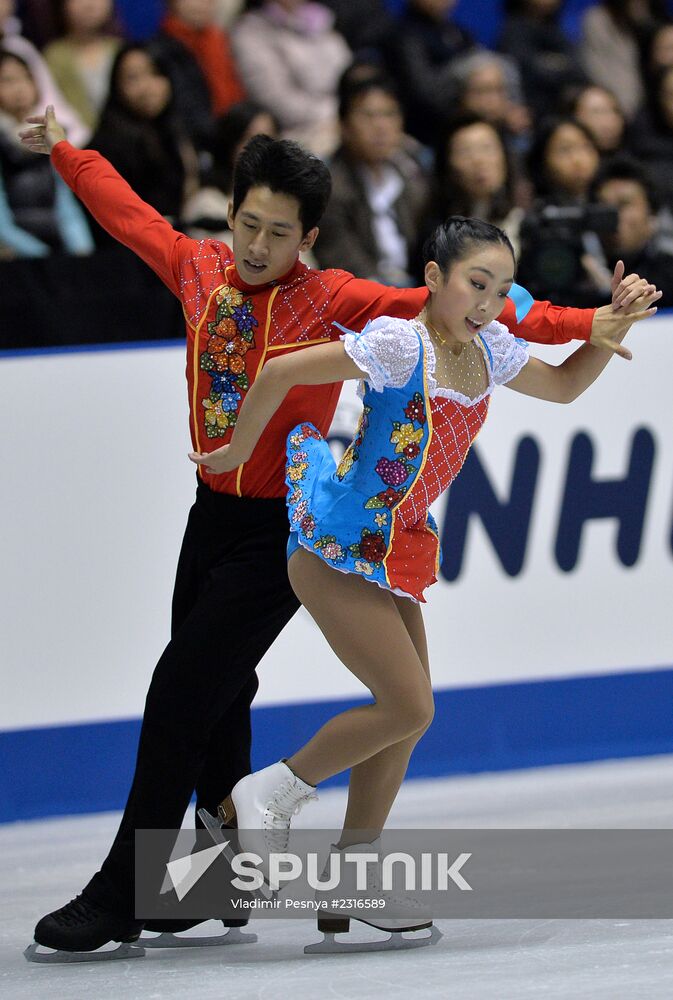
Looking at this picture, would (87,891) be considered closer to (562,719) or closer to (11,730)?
(11,730)

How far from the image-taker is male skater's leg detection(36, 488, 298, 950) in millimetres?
3127

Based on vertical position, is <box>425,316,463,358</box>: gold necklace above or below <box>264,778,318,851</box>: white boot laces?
above

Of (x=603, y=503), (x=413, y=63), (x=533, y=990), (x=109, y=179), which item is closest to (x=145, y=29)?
(x=413, y=63)

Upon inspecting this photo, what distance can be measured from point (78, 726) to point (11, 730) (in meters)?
0.18

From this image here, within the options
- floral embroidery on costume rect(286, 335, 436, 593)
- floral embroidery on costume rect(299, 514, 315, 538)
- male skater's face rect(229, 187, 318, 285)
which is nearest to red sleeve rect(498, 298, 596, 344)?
floral embroidery on costume rect(286, 335, 436, 593)

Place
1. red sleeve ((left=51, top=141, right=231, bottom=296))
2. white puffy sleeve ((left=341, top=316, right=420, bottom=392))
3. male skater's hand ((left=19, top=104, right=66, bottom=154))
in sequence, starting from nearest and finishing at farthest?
white puffy sleeve ((left=341, top=316, right=420, bottom=392)) → red sleeve ((left=51, top=141, right=231, bottom=296)) → male skater's hand ((left=19, top=104, right=66, bottom=154))

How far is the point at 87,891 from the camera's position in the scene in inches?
125

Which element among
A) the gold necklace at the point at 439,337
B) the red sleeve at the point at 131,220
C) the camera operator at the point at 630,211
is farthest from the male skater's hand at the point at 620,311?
the camera operator at the point at 630,211

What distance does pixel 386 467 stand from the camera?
2975 mm

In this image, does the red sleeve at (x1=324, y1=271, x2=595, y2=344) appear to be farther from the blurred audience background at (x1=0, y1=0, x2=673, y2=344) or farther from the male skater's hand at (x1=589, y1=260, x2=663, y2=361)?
the blurred audience background at (x1=0, y1=0, x2=673, y2=344)

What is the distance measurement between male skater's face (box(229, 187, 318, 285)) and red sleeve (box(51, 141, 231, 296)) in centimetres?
19

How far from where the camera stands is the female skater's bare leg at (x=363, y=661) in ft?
9.85

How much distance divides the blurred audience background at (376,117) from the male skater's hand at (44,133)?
104 centimetres

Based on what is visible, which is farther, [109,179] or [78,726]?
[78,726]
